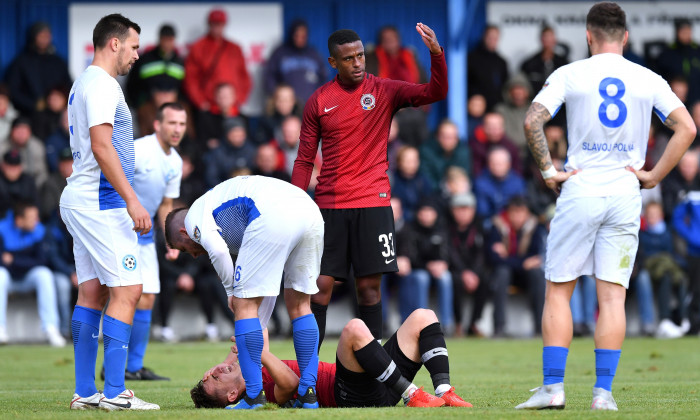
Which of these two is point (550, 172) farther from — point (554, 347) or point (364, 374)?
point (364, 374)

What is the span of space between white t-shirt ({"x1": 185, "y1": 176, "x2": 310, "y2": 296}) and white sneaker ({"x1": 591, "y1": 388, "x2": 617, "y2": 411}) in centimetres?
229

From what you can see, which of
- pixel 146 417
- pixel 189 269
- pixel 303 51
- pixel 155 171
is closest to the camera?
pixel 146 417

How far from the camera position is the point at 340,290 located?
15.6 metres

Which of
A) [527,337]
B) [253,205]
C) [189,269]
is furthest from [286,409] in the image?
[527,337]

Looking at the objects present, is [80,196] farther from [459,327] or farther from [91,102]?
[459,327]

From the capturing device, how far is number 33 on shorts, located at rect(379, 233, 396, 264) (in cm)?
830

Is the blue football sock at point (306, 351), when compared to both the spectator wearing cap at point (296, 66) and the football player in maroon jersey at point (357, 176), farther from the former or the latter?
the spectator wearing cap at point (296, 66)

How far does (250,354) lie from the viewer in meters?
6.78

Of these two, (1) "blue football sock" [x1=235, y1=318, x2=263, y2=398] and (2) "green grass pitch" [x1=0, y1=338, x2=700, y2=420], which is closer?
(2) "green grass pitch" [x1=0, y1=338, x2=700, y2=420]

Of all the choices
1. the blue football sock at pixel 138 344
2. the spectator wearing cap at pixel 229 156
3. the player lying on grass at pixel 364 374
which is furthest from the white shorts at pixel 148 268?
the spectator wearing cap at pixel 229 156

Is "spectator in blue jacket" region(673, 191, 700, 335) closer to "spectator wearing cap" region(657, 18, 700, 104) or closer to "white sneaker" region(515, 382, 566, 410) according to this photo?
"spectator wearing cap" region(657, 18, 700, 104)

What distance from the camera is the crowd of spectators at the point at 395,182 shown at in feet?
50.1

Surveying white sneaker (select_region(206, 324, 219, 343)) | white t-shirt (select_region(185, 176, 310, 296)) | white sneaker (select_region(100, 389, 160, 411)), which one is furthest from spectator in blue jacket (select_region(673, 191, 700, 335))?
white sneaker (select_region(100, 389, 160, 411))

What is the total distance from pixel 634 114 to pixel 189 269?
9.72m
